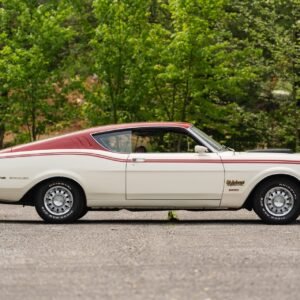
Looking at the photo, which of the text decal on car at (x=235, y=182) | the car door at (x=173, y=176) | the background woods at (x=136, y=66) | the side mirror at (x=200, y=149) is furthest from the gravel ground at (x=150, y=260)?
the background woods at (x=136, y=66)

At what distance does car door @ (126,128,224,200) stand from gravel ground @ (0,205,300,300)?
44 cm

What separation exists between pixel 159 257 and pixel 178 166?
180 inches

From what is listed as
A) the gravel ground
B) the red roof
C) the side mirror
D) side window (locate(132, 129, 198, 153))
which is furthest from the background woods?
the gravel ground

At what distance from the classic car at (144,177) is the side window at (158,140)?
0.07 ft

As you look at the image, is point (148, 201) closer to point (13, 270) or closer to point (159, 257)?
point (159, 257)

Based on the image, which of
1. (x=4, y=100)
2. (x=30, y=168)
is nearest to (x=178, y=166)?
(x=30, y=168)

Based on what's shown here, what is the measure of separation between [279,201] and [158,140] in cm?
189

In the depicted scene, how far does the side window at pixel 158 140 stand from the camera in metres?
14.4

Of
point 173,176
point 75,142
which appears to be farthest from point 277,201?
point 75,142

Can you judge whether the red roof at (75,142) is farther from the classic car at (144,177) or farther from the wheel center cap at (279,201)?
the wheel center cap at (279,201)

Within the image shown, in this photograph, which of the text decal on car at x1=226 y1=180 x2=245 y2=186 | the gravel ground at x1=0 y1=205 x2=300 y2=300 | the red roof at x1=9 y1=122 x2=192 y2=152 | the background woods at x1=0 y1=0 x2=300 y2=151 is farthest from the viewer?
the background woods at x1=0 y1=0 x2=300 y2=151

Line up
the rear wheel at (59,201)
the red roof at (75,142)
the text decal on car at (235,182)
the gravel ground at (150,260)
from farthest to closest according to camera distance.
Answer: the red roof at (75,142)
the rear wheel at (59,201)
the text decal on car at (235,182)
the gravel ground at (150,260)

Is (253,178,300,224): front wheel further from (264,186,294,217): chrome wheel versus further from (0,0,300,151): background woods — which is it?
(0,0,300,151): background woods

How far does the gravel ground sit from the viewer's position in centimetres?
759
